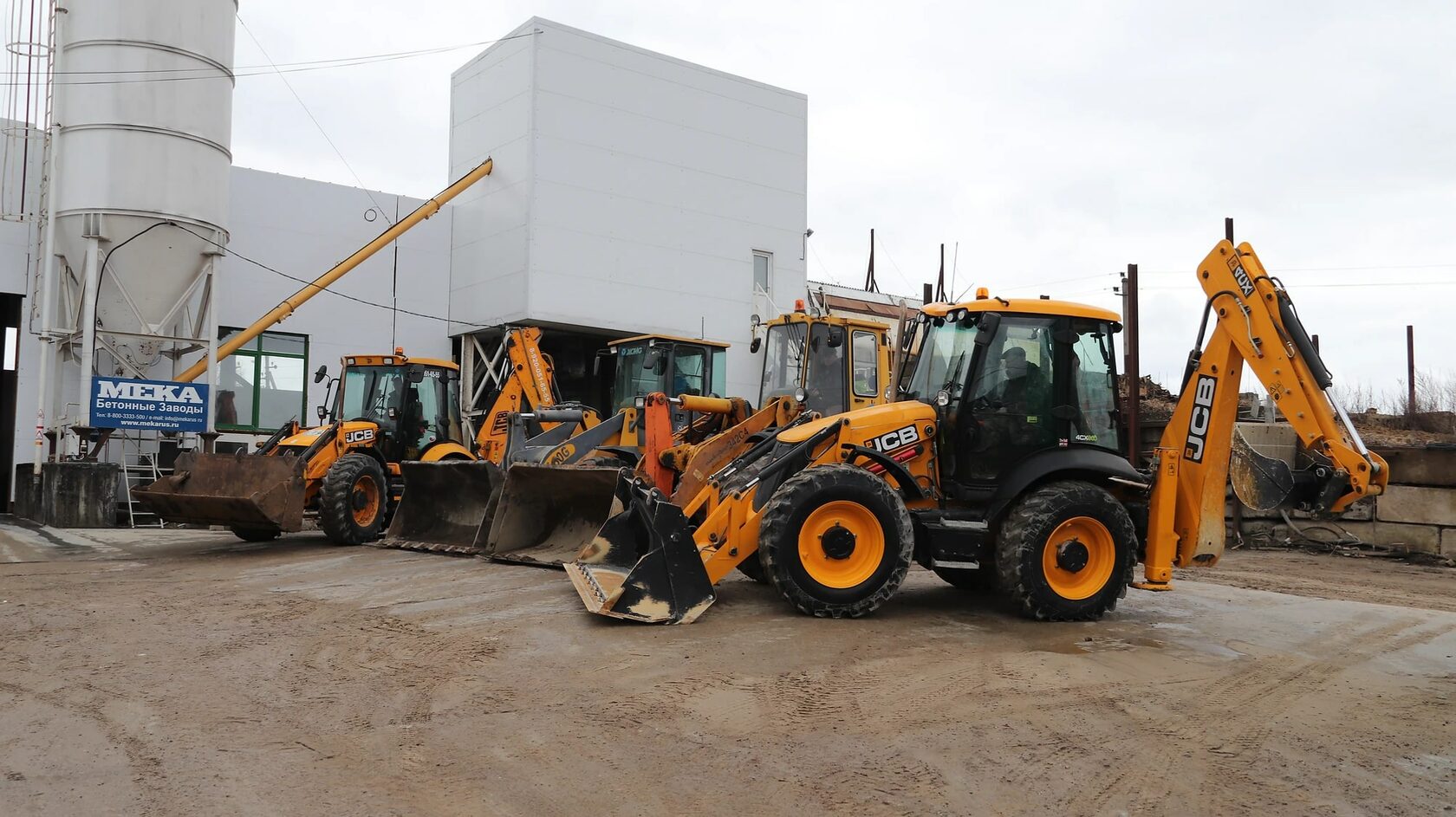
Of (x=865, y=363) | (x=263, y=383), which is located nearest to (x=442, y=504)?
(x=865, y=363)

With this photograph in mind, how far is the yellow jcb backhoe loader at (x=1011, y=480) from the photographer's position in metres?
6.90

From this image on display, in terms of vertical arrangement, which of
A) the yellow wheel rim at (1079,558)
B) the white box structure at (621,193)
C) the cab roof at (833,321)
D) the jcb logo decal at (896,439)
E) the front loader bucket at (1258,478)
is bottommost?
the yellow wheel rim at (1079,558)

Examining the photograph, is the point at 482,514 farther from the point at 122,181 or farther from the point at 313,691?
the point at 122,181

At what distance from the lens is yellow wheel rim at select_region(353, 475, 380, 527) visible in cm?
1234

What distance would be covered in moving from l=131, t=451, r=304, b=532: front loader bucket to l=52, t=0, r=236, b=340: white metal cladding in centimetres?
639

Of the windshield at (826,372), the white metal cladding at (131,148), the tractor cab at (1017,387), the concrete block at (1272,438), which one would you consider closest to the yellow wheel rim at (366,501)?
the windshield at (826,372)

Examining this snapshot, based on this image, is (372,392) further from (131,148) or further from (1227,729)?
(1227,729)

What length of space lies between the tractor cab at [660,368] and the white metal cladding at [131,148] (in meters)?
7.80

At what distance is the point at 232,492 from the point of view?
441 inches

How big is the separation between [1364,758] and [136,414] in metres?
16.9

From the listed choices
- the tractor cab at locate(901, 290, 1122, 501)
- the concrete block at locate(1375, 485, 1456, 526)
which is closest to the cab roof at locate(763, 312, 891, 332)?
the tractor cab at locate(901, 290, 1122, 501)

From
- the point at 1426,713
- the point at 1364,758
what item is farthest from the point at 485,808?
the point at 1426,713

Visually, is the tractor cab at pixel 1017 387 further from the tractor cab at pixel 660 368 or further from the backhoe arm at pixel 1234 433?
the tractor cab at pixel 660 368

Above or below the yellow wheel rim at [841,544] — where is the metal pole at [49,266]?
above
